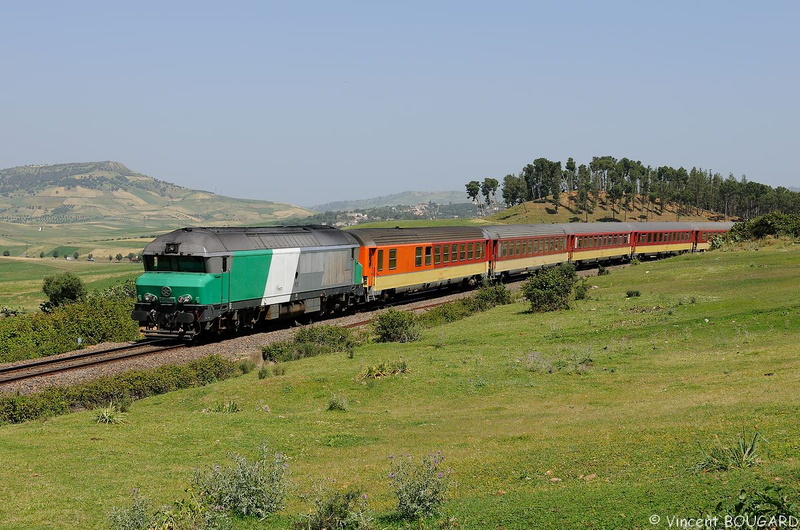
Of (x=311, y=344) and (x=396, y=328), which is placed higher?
(x=396, y=328)

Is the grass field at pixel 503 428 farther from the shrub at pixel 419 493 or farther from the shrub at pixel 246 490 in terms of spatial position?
the shrub at pixel 419 493

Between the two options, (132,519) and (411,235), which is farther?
(411,235)

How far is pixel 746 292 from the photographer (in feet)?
120

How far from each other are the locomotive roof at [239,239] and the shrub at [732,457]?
21.9 metres

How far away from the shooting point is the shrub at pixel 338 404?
20.5 metres

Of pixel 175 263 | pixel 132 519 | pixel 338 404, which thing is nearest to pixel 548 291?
pixel 175 263

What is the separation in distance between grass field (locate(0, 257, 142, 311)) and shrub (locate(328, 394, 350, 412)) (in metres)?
70.2

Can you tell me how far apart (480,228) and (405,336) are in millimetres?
22902

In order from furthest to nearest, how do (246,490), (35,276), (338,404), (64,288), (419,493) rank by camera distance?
(35,276) < (64,288) < (338,404) < (246,490) < (419,493)

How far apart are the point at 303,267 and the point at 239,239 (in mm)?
4892

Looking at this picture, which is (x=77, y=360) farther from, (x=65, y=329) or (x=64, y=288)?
(x=64, y=288)

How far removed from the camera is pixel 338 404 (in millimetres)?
20547

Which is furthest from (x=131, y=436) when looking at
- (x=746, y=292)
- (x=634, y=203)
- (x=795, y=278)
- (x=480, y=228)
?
(x=634, y=203)

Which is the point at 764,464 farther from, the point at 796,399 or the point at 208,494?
the point at 208,494
